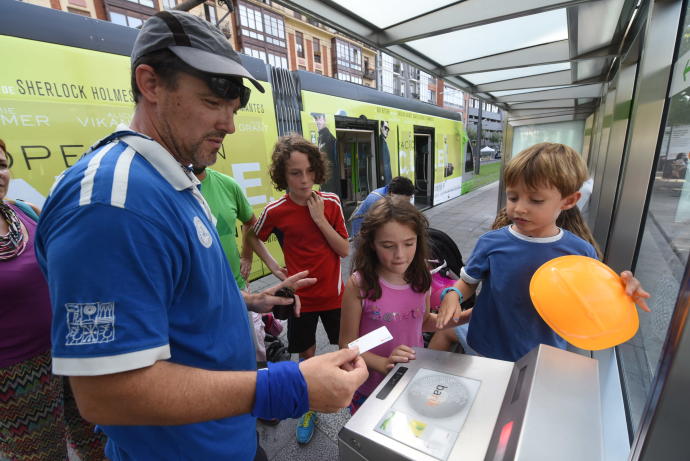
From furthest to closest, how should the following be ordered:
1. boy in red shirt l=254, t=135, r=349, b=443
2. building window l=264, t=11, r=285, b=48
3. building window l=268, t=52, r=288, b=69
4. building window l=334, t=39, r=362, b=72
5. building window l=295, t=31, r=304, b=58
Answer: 1. building window l=334, t=39, r=362, b=72
2. building window l=295, t=31, r=304, b=58
3. building window l=268, t=52, r=288, b=69
4. building window l=264, t=11, r=285, b=48
5. boy in red shirt l=254, t=135, r=349, b=443

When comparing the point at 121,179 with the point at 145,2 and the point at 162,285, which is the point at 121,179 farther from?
the point at 145,2

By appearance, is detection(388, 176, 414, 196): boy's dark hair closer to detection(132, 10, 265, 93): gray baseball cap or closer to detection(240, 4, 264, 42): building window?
detection(132, 10, 265, 93): gray baseball cap

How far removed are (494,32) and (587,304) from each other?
3.14 meters

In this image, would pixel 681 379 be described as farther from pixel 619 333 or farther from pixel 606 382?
pixel 606 382

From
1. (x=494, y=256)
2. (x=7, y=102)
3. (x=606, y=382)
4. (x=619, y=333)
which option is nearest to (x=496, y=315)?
(x=494, y=256)

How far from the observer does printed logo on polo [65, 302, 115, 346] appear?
559 mm

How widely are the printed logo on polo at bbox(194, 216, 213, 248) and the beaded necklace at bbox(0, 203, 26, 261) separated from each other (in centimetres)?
121

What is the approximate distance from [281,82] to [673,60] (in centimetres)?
437

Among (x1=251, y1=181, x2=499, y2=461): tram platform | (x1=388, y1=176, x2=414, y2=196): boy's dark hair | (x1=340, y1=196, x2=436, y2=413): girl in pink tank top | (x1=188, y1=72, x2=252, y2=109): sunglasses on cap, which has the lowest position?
(x1=251, y1=181, x2=499, y2=461): tram platform

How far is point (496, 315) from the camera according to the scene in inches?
57.1

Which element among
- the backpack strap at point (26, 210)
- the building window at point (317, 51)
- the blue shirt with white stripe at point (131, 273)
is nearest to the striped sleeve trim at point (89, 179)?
the blue shirt with white stripe at point (131, 273)

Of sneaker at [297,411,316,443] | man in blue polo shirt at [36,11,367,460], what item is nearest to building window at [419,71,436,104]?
sneaker at [297,411,316,443]

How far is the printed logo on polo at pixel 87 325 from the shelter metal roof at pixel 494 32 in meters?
2.29

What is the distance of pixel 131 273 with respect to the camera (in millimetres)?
592
